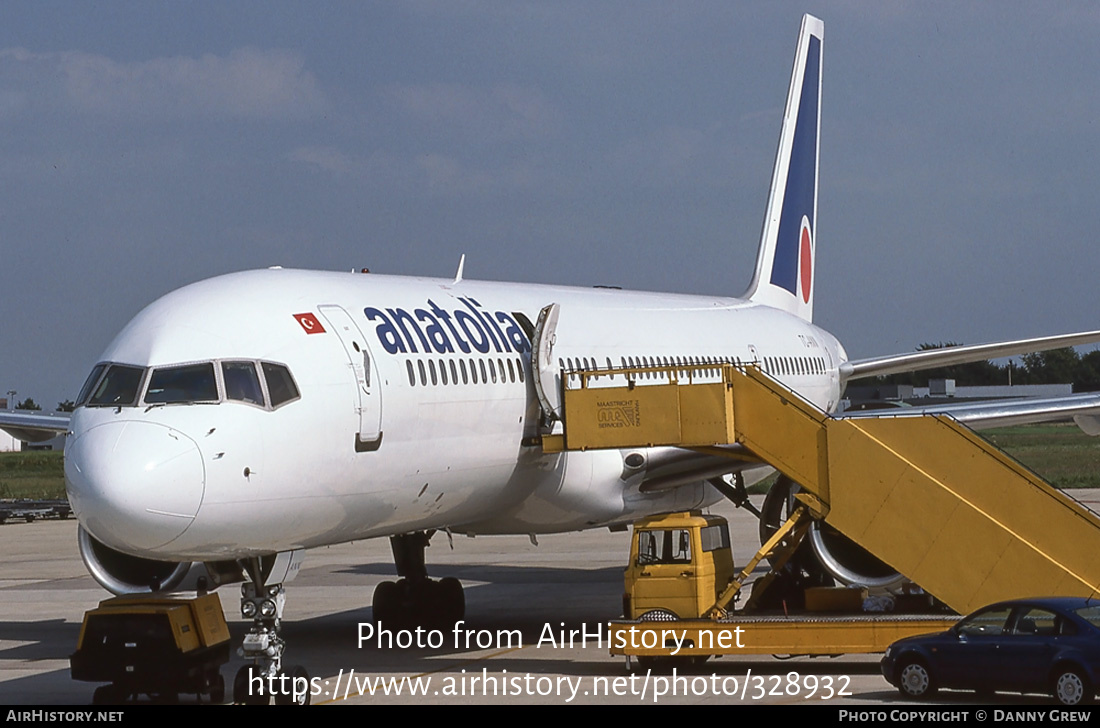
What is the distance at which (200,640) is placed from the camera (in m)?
15.0

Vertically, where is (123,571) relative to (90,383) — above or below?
below

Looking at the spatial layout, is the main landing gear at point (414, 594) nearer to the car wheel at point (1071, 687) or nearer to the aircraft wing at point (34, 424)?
the aircraft wing at point (34, 424)

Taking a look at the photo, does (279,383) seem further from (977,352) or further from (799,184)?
(799,184)

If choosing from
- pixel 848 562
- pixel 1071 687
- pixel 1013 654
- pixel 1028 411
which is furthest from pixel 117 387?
pixel 1028 411

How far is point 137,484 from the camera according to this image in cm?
1234

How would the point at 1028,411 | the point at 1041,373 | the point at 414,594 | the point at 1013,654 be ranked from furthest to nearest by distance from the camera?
1. the point at 1041,373
2. the point at 1028,411
3. the point at 414,594
4. the point at 1013,654

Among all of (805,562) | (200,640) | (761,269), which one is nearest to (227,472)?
(200,640)

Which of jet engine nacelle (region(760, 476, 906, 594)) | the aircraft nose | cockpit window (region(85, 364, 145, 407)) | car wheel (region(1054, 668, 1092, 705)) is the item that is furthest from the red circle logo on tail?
the aircraft nose

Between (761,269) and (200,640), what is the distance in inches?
702

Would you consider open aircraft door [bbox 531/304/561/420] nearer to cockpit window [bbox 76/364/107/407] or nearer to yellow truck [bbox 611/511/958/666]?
yellow truck [bbox 611/511/958/666]

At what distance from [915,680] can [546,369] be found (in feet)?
20.2

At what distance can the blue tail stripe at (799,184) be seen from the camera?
31172 mm

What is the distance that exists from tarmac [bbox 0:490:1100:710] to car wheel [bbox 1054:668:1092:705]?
0.36 m
